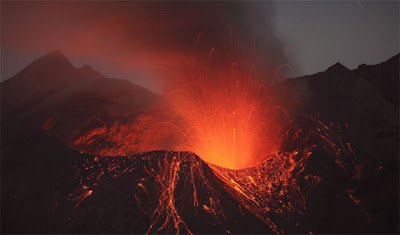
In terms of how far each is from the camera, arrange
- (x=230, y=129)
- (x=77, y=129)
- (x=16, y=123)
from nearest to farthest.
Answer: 1. (x=77, y=129)
2. (x=16, y=123)
3. (x=230, y=129)

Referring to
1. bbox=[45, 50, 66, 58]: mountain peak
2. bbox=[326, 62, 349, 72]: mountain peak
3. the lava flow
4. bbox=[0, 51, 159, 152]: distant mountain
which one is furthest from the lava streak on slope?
bbox=[45, 50, 66, 58]: mountain peak

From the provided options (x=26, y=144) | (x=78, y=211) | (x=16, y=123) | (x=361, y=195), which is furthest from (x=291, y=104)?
(x=16, y=123)

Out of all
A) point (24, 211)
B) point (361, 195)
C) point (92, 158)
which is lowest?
point (24, 211)

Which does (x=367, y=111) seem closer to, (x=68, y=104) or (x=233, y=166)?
(x=233, y=166)

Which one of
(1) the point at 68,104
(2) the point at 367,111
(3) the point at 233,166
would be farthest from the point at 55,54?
(2) the point at 367,111

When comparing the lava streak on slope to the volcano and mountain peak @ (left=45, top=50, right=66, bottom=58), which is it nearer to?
the volcano

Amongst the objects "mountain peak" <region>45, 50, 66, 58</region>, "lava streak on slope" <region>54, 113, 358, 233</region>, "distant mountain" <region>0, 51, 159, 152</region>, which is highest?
"mountain peak" <region>45, 50, 66, 58</region>

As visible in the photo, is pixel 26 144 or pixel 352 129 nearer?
pixel 352 129

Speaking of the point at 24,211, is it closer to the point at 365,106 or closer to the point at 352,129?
the point at 352,129
